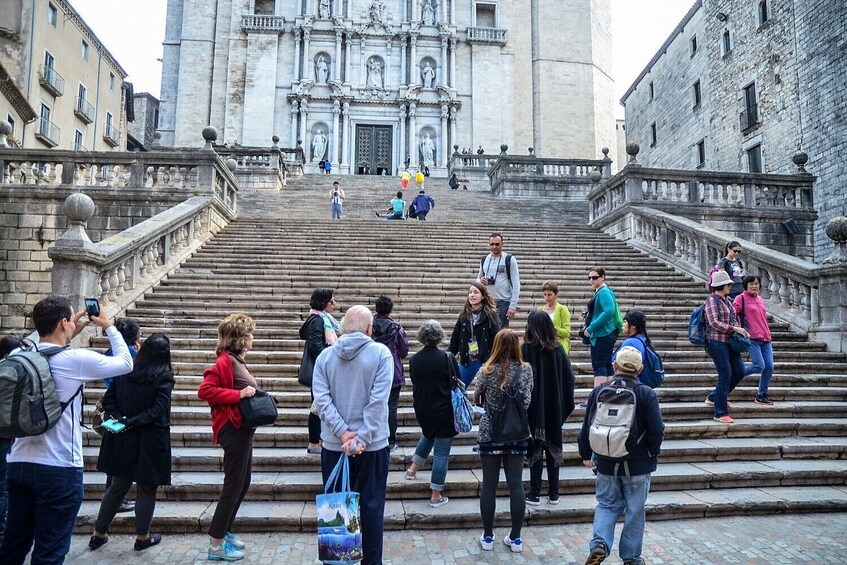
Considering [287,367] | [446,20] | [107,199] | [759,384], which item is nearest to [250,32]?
[446,20]

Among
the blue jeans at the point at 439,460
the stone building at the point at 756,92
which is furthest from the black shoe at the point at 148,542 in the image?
the stone building at the point at 756,92

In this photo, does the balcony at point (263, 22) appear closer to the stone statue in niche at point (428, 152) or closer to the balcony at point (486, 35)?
the stone statue in niche at point (428, 152)

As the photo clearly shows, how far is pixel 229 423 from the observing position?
396 cm

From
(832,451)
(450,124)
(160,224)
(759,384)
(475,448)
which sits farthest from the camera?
(450,124)

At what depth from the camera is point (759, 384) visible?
7020mm

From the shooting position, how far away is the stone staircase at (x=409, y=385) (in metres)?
4.85

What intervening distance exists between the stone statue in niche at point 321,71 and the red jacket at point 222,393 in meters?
30.3

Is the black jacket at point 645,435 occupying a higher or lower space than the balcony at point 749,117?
lower

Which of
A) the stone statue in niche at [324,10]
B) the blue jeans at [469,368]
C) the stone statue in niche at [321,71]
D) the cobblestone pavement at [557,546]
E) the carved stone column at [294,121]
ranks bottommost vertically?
the cobblestone pavement at [557,546]

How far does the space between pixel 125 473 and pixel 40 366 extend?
4.40 feet

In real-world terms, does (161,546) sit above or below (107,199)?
below

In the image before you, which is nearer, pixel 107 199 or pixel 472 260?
pixel 472 260

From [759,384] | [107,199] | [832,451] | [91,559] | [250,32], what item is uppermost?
[250,32]

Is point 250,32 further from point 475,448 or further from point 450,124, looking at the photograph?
point 475,448
